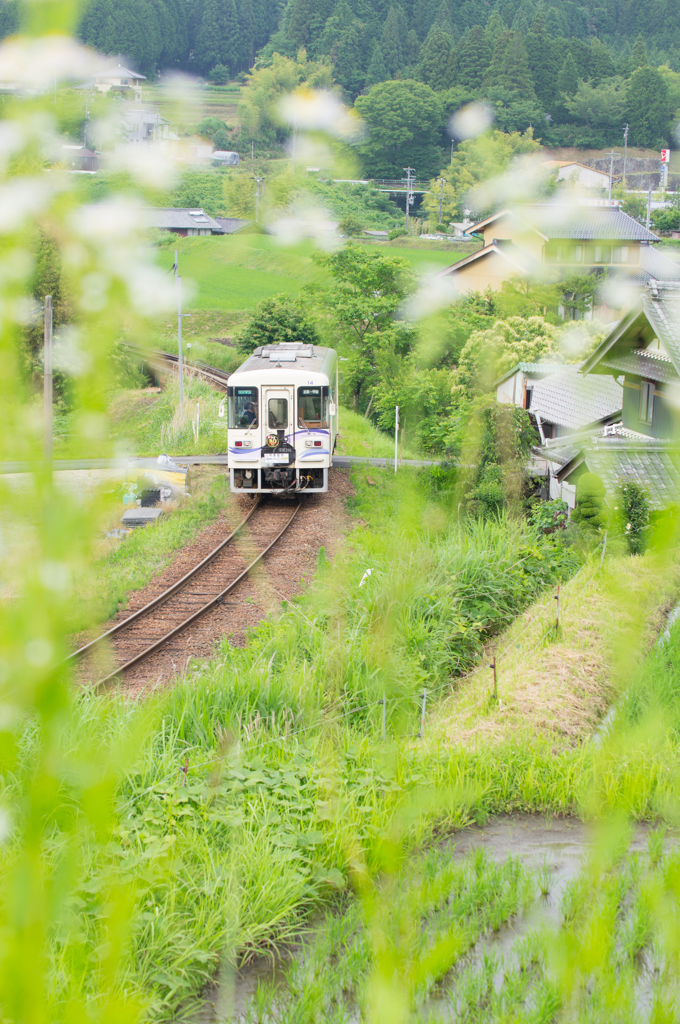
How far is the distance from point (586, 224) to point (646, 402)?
4.39m

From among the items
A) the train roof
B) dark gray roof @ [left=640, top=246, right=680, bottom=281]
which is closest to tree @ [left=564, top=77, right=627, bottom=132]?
dark gray roof @ [left=640, top=246, right=680, bottom=281]

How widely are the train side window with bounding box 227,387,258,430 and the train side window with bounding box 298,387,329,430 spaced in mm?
585

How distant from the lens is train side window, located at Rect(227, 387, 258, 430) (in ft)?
34.9

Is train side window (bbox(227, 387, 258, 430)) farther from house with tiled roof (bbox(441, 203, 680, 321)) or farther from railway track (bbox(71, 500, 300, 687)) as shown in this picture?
house with tiled roof (bbox(441, 203, 680, 321))

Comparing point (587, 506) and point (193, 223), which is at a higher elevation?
point (193, 223)

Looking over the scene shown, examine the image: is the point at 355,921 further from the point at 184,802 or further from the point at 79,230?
the point at 79,230

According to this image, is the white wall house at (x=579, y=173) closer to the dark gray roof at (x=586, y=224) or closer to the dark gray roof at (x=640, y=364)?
the dark gray roof at (x=586, y=224)

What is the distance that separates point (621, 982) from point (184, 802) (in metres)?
2.02

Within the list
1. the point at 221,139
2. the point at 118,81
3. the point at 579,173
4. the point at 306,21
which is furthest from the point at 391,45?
the point at 118,81

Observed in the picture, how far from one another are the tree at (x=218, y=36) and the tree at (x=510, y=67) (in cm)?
83

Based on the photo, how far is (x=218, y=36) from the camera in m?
2.13

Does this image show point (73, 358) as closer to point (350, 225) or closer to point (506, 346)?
point (350, 225)

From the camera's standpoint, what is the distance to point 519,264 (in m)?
6.82

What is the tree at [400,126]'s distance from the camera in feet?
9.07
